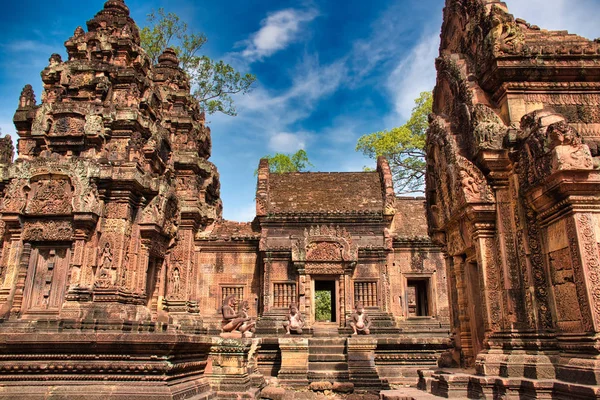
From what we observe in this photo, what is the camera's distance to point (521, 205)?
19.8 ft

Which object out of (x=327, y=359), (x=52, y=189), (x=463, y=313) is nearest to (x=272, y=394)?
(x=327, y=359)

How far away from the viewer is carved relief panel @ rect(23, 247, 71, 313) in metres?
9.73

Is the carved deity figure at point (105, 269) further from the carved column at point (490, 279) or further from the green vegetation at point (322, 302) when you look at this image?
the green vegetation at point (322, 302)

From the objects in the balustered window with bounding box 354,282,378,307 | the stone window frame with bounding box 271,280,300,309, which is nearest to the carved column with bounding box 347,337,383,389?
the balustered window with bounding box 354,282,378,307

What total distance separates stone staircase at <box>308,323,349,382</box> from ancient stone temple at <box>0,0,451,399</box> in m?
0.06

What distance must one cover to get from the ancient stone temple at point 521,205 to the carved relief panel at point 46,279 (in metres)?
7.74

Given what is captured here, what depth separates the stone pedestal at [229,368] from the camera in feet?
32.3

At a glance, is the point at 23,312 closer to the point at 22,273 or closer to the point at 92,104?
the point at 22,273

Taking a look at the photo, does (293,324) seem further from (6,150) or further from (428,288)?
(6,150)

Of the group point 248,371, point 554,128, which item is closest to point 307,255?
point 248,371

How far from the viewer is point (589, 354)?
15.9ft

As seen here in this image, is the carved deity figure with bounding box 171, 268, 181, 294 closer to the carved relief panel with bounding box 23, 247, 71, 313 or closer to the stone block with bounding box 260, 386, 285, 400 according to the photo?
the carved relief panel with bounding box 23, 247, 71, 313

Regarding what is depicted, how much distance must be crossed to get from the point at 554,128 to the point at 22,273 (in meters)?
10.3

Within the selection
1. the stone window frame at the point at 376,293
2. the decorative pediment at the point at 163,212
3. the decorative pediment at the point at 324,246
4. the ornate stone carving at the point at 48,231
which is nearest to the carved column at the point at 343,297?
the stone window frame at the point at 376,293
